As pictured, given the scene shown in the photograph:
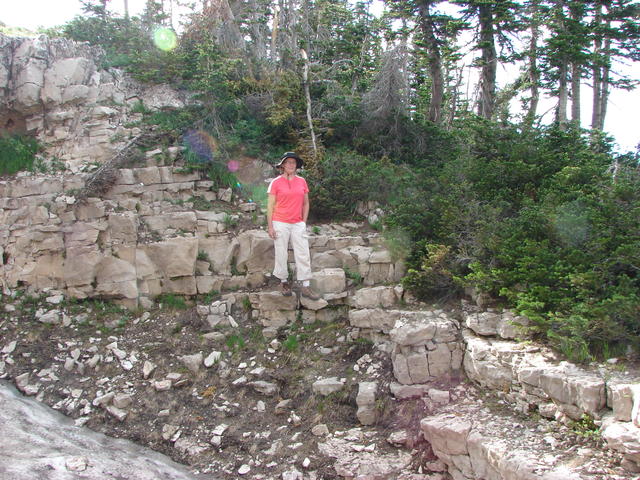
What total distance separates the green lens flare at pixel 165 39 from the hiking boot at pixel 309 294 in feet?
23.4

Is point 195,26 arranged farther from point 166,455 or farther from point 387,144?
point 166,455

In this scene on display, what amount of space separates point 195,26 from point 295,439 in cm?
1033

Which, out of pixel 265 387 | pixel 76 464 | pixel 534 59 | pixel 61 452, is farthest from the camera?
pixel 534 59

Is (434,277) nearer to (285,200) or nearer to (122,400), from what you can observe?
(285,200)

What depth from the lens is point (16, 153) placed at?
29.3ft

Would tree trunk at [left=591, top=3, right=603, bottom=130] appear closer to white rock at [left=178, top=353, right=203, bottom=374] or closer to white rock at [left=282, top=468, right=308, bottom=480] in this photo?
white rock at [left=178, top=353, right=203, bottom=374]

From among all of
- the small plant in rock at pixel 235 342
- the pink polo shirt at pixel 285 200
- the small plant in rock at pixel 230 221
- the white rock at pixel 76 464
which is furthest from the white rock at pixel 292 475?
the small plant in rock at pixel 230 221

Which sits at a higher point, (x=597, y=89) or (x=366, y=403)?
(x=597, y=89)

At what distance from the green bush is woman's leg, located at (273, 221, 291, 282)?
507cm

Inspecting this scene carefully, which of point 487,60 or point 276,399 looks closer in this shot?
point 276,399

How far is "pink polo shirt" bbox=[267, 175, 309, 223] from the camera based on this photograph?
7.33 meters

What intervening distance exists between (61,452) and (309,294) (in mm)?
3780

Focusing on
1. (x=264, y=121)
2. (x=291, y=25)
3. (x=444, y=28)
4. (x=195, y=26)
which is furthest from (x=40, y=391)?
(x=444, y=28)

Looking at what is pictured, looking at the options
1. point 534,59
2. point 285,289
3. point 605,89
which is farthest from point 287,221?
point 605,89
